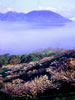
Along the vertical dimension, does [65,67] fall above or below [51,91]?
above

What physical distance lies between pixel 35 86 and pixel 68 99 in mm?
2271

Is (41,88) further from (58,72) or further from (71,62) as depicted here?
(71,62)

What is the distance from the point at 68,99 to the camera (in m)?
11.4

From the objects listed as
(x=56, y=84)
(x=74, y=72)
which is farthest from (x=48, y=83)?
(x=74, y=72)

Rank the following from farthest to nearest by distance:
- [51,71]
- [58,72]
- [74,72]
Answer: [51,71]
[58,72]
[74,72]

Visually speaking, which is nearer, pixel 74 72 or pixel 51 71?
pixel 74 72

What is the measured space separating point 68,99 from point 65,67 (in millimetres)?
3244

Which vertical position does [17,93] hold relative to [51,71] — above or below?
below

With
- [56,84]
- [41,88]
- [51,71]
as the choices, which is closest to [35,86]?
[41,88]

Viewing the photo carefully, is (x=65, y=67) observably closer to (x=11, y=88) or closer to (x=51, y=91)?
(x=51, y=91)

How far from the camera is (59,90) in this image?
13.1m

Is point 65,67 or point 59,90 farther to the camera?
point 65,67

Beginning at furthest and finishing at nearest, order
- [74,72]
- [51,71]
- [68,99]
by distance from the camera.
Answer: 1. [51,71]
2. [74,72]
3. [68,99]

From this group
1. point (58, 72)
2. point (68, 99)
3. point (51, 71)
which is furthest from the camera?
point (51, 71)
